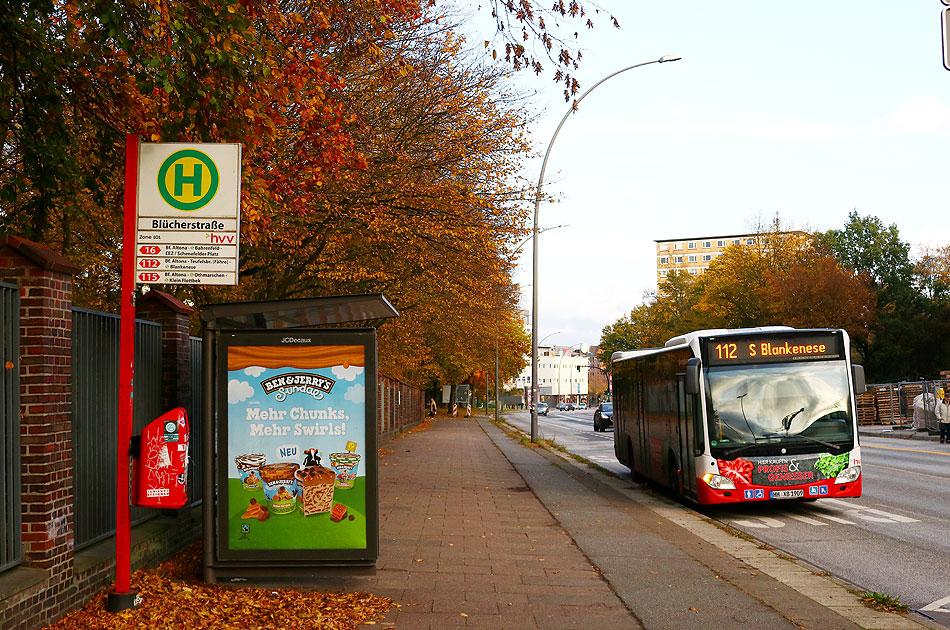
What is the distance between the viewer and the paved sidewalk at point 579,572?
21.5ft

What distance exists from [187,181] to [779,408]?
31.7 feet

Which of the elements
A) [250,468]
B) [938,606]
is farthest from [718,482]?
[250,468]

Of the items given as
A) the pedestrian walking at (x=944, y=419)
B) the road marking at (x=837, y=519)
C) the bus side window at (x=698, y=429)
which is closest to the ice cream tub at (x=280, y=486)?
the bus side window at (x=698, y=429)

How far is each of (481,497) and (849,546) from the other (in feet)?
19.5

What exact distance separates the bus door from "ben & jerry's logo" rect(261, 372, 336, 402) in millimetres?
7357

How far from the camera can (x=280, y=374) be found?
295 inches

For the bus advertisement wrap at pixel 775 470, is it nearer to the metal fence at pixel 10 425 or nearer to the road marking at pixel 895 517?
the road marking at pixel 895 517

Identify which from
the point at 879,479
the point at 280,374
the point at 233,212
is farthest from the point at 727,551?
the point at 879,479

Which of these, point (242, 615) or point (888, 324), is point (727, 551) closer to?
point (242, 615)

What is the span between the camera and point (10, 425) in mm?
5828

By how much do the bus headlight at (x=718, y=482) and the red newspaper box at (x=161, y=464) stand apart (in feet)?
28.5

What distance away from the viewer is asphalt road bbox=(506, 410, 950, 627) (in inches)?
339

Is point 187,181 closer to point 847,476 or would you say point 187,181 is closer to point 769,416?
point 769,416

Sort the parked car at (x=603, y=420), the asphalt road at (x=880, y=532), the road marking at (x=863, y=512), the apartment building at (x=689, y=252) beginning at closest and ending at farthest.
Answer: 1. the asphalt road at (x=880, y=532)
2. the road marking at (x=863, y=512)
3. the parked car at (x=603, y=420)
4. the apartment building at (x=689, y=252)
